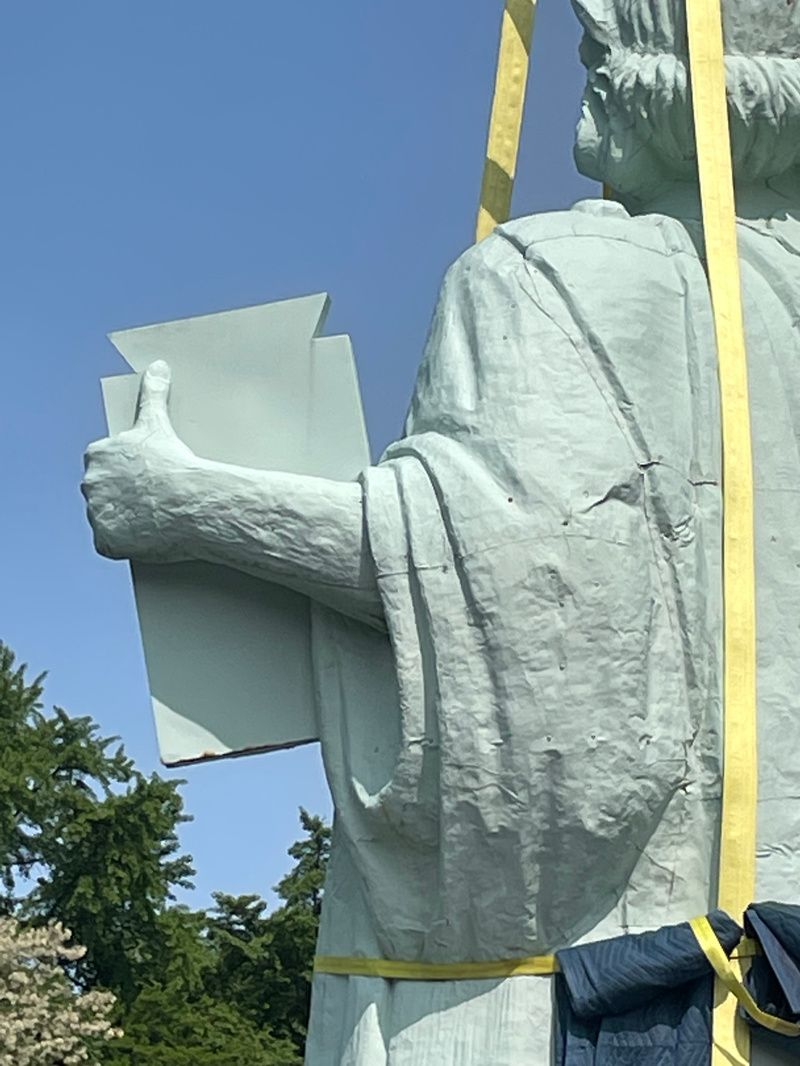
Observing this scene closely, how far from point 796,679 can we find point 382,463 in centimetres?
117

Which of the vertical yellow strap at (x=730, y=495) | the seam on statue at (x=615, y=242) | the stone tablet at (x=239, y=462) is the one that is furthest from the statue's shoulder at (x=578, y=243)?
the stone tablet at (x=239, y=462)

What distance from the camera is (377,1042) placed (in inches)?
177

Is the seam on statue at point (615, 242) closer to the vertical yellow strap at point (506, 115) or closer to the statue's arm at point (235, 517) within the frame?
the vertical yellow strap at point (506, 115)

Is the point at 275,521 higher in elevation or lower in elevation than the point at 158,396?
lower

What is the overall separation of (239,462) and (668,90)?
1.52m

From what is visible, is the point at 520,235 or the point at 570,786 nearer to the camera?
the point at 570,786

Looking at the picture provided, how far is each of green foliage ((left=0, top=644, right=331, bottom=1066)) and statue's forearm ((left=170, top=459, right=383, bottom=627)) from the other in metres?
20.2

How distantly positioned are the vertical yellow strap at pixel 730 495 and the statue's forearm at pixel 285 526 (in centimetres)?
88

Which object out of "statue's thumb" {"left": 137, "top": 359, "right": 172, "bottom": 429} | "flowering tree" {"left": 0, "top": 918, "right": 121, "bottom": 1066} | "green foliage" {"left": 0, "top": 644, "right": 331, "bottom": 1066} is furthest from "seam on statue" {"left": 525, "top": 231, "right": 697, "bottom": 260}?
"green foliage" {"left": 0, "top": 644, "right": 331, "bottom": 1066}

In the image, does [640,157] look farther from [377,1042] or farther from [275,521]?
[377,1042]

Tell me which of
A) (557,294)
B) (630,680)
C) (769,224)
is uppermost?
(769,224)

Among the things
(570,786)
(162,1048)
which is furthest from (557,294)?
(162,1048)

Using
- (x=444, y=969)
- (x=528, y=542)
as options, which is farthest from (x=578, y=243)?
(x=444, y=969)

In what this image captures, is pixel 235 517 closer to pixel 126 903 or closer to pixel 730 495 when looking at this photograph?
pixel 730 495
